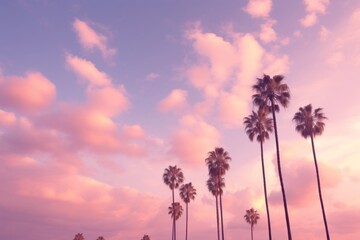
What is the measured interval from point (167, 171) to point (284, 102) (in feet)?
172

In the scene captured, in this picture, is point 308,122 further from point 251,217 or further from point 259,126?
point 251,217

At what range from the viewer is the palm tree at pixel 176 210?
10012cm

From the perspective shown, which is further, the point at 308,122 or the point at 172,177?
the point at 172,177

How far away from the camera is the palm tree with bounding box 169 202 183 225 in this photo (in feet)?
328

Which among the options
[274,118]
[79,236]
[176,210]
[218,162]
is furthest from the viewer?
[79,236]

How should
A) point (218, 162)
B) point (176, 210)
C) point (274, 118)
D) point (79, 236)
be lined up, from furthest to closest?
point (79, 236) → point (176, 210) → point (218, 162) → point (274, 118)

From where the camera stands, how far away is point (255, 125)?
187 ft

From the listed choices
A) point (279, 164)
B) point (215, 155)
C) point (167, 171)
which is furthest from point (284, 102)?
point (167, 171)

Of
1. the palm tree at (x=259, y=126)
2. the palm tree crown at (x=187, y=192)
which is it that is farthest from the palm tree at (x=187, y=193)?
the palm tree at (x=259, y=126)

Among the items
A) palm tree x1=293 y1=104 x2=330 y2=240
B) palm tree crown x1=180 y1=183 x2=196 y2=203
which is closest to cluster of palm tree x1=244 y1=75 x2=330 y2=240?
palm tree x1=293 y1=104 x2=330 y2=240

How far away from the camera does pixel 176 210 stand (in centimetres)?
10144

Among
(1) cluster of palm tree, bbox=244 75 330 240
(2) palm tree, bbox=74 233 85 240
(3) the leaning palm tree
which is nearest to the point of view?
(1) cluster of palm tree, bbox=244 75 330 240

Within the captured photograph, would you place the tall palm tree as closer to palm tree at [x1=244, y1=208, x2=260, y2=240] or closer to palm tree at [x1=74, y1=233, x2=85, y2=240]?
palm tree at [x1=244, y1=208, x2=260, y2=240]

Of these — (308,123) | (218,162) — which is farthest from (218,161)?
(308,123)
